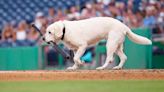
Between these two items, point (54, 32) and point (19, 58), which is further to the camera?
point (19, 58)

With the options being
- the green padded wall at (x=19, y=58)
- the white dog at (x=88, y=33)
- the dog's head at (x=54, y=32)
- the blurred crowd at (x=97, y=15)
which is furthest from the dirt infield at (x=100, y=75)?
the green padded wall at (x=19, y=58)

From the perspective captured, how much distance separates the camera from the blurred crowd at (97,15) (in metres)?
14.7

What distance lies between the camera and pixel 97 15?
15.6 m

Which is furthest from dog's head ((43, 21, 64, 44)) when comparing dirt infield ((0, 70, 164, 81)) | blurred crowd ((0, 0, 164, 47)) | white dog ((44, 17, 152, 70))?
blurred crowd ((0, 0, 164, 47))

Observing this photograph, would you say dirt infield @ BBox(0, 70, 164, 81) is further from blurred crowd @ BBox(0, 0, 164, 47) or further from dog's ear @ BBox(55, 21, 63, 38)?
blurred crowd @ BBox(0, 0, 164, 47)

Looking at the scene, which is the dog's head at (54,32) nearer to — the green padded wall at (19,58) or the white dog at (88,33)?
the white dog at (88,33)

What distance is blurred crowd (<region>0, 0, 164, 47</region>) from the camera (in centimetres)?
1467

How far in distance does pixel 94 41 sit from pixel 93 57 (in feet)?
12.8

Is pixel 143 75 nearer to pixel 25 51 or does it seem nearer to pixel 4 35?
pixel 25 51

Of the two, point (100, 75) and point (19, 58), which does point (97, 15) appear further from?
point (100, 75)

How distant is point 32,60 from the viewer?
16172 millimetres

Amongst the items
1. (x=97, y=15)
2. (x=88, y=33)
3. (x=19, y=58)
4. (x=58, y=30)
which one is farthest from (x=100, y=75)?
(x=19, y=58)

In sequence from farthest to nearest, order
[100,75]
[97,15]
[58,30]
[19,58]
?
[19,58] < [97,15] < [58,30] < [100,75]

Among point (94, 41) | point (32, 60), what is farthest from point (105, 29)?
point (32, 60)
